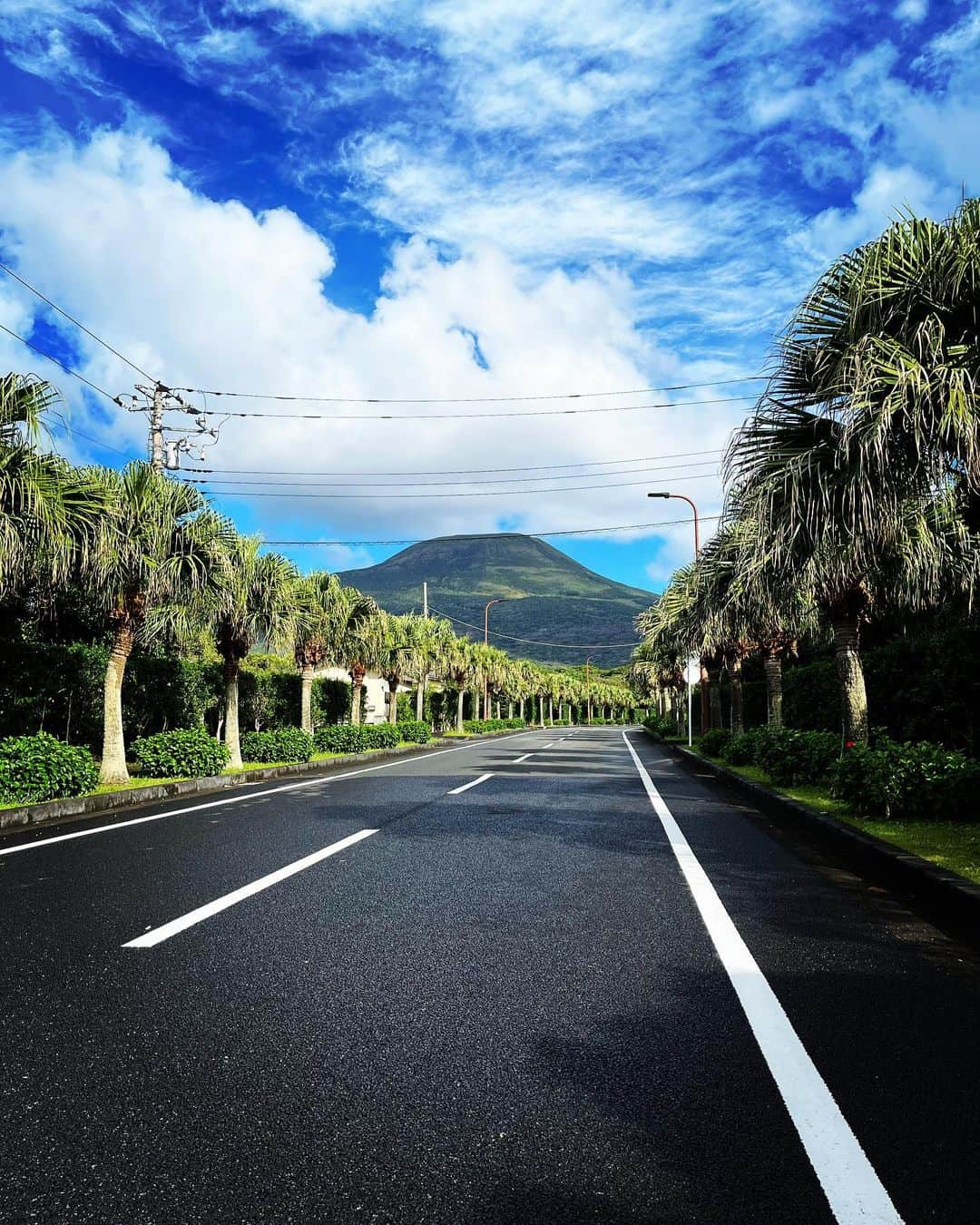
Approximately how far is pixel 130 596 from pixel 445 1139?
1375 cm

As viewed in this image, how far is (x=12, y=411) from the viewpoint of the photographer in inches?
427

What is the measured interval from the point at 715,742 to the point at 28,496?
18583 millimetres

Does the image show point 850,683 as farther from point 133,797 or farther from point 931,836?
point 133,797

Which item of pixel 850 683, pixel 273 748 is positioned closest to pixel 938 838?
pixel 850 683

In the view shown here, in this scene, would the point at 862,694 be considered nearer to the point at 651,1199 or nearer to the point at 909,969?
the point at 909,969

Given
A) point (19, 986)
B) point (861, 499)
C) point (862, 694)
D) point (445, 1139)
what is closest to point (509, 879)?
point (19, 986)

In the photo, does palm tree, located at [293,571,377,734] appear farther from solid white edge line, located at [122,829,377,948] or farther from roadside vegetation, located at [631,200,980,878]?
solid white edge line, located at [122,829,377,948]

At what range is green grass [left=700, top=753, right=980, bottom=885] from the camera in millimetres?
6695

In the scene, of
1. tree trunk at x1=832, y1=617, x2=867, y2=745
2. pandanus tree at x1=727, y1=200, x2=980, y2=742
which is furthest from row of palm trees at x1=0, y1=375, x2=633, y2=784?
tree trunk at x1=832, y1=617, x2=867, y2=745

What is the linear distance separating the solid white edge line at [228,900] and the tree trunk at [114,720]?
7.41 metres

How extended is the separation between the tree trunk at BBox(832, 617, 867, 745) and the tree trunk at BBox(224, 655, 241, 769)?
12250mm

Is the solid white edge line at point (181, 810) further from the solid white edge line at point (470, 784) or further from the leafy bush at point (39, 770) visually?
the solid white edge line at point (470, 784)

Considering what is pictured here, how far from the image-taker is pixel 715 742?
950 inches

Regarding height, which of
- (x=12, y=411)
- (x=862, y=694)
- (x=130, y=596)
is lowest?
(x=862, y=694)
